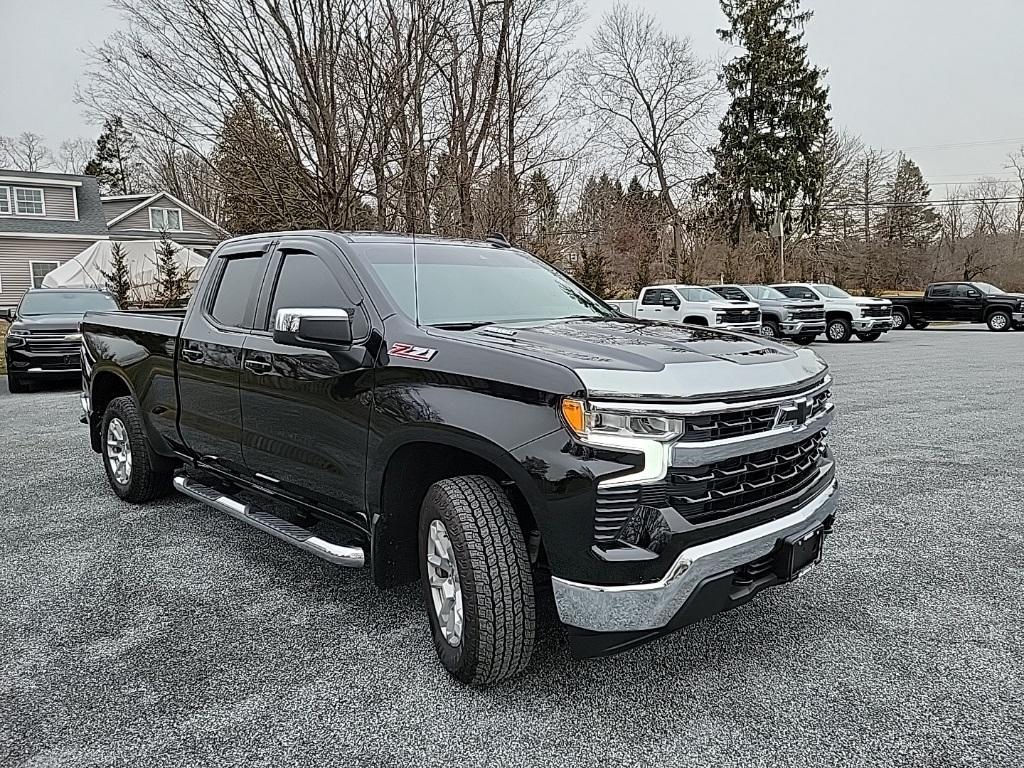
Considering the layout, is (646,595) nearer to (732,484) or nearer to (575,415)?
(732,484)

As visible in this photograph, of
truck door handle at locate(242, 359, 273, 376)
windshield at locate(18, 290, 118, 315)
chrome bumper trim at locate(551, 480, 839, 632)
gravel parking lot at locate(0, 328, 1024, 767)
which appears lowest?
gravel parking lot at locate(0, 328, 1024, 767)

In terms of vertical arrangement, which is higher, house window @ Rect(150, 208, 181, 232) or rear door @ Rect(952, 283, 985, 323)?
house window @ Rect(150, 208, 181, 232)

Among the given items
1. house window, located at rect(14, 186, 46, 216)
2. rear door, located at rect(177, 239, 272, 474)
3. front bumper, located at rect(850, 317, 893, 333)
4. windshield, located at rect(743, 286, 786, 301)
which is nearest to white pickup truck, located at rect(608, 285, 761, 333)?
windshield, located at rect(743, 286, 786, 301)

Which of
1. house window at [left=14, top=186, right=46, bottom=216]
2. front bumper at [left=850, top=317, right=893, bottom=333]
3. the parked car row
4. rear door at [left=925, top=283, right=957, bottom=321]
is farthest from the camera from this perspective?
house window at [left=14, top=186, right=46, bottom=216]

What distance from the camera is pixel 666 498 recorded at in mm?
2477

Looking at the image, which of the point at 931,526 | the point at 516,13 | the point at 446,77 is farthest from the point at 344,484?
the point at 516,13

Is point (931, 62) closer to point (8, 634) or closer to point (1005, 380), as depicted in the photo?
point (1005, 380)

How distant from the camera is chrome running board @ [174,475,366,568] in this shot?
10.6 feet

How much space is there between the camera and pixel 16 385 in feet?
39.3

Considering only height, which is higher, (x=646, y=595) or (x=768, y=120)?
(x=768, y=120)

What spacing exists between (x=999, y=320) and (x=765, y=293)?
9382 mm

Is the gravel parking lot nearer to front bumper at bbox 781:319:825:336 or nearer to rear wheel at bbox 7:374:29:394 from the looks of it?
rear wheel at bbox 7:374:29:394

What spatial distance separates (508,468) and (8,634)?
2.49m

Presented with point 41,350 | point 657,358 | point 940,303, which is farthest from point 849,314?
point 657,358
